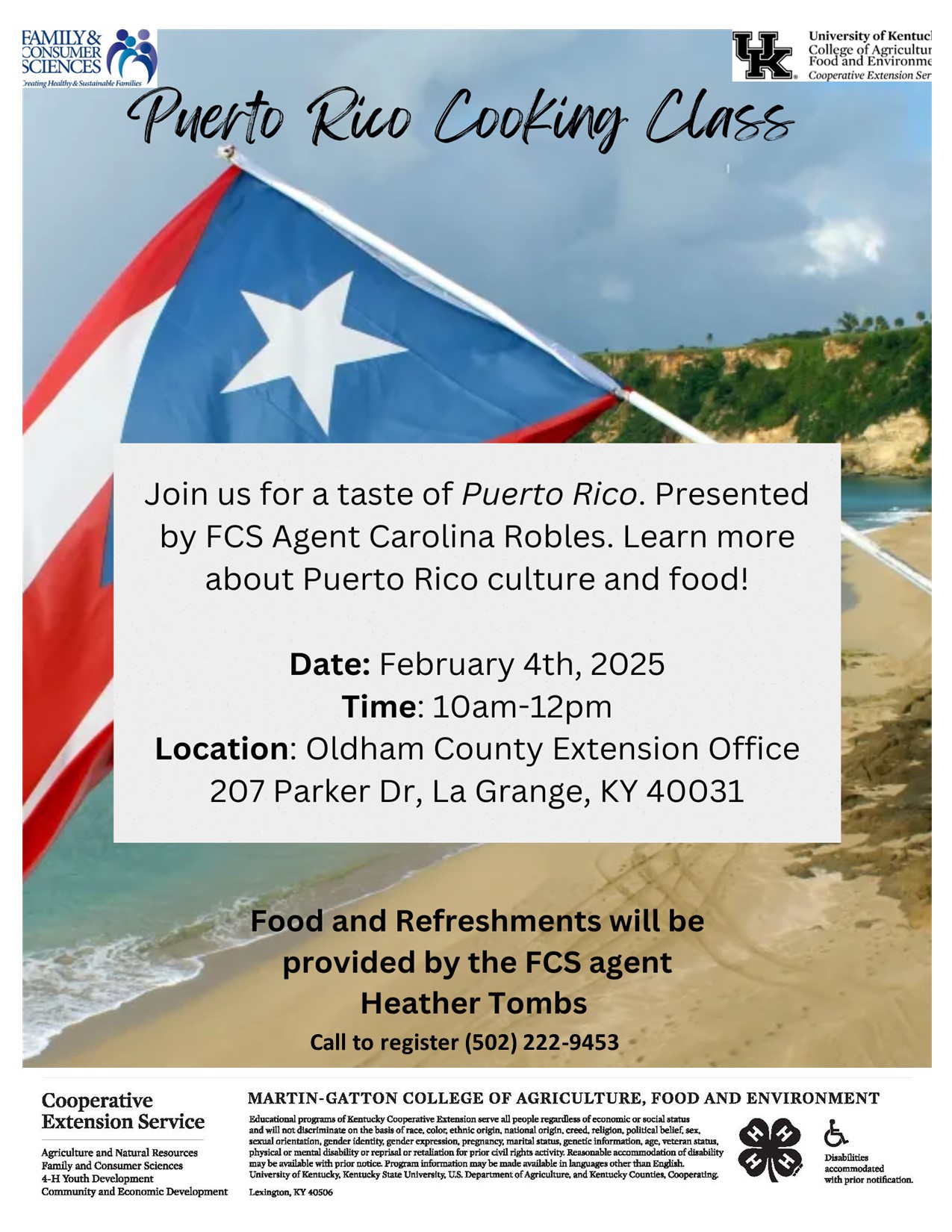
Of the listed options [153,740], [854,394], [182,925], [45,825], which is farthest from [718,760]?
[854,394]

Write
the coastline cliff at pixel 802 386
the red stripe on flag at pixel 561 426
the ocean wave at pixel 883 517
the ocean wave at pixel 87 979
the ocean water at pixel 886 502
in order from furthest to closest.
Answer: the coastline cliff at pixel 802 386 → the ocean water at pixel 886 502 → the ocean wave at pixel 883 517 → the ocean wave at pixel 87 979 → the red stripe on flag at pixel 561 426

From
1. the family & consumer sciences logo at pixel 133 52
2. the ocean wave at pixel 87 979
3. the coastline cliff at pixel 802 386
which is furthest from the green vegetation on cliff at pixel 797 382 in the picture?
the family & consumer sciences logo at pixel 133 52

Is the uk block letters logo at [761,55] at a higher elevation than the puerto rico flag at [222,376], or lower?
higher

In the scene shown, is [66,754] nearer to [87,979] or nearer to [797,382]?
[87,979]

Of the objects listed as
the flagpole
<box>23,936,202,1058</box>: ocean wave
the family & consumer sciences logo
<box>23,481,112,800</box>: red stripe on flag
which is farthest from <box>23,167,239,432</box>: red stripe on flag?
<box>23,936,202,1058</box>: ocean wave

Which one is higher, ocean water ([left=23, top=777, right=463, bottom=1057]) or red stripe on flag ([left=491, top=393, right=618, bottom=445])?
red stripe on flag ([left=491, top=393, right=618, bottom=445])

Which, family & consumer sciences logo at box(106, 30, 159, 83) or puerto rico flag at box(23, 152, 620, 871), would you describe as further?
family & consumer sciences logo at box(106, 30, 159, 83)

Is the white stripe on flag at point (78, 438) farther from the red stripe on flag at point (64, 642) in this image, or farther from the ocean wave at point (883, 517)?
the ocean wave at point (883, 517)

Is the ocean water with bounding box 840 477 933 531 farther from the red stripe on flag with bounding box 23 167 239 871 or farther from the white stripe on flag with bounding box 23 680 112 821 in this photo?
the white stripe on flag with bounding box 23 680 112 821
